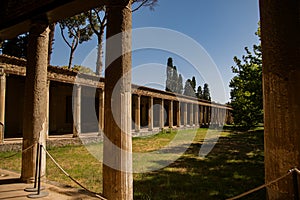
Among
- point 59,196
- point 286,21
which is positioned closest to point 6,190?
point 59,196

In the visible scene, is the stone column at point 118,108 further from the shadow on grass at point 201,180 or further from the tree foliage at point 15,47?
the tree foliage at point 15,47

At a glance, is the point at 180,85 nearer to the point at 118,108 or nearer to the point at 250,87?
the point at 250,87

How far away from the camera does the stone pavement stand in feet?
14.2

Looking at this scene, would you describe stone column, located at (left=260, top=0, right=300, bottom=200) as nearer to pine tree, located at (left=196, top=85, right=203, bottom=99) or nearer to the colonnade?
the colonnade

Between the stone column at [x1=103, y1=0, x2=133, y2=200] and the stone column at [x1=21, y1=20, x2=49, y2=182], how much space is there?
7.57 ft

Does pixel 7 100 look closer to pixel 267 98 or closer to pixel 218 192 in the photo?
pixel 218 192

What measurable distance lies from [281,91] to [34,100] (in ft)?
15.8

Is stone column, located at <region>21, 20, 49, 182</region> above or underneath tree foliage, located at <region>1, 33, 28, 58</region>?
underneath

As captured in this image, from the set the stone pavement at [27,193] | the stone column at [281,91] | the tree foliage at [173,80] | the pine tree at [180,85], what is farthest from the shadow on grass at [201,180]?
the pine tree at [180,85]

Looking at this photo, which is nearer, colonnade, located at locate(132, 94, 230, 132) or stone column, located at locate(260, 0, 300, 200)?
stone column, located at locate(260, 0, 300, 200)

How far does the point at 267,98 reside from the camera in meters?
2.46

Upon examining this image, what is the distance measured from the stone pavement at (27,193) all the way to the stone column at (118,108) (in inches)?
40.1

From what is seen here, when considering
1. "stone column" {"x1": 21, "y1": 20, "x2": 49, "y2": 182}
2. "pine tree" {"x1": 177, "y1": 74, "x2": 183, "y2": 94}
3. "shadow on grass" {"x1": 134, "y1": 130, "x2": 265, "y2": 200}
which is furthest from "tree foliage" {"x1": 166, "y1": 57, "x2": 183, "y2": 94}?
"stone column" {"x1": 21, "y1": 20, "x2": 49, "y2": 182}

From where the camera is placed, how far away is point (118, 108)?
372 cm
